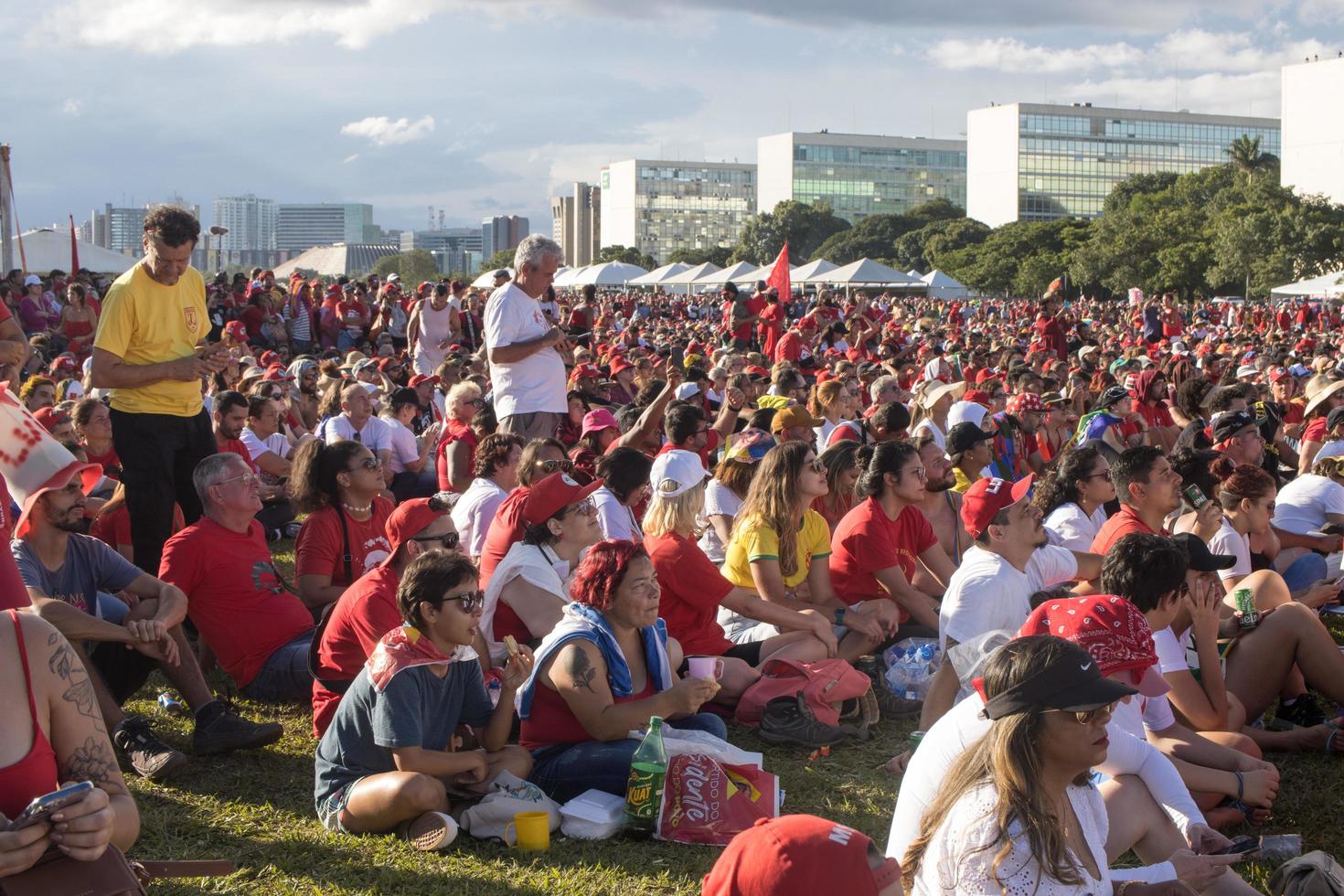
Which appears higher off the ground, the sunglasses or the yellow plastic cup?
the sunglasses

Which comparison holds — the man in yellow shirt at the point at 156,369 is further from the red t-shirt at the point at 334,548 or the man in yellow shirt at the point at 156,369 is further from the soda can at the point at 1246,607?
the soda can at the point at 1246,607

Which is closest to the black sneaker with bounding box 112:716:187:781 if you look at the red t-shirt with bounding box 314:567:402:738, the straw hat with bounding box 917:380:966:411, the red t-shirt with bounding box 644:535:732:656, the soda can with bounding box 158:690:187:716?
the red t-shirt with bounding box 314:567:402:738

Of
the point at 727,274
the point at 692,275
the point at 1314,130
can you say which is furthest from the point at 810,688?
the point at 1314,130

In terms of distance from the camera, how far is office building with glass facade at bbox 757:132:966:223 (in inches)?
6122

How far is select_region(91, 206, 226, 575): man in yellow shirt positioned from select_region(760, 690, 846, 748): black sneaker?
9.80 feet

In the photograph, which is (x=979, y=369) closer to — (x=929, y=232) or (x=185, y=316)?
(x=185, y=316)

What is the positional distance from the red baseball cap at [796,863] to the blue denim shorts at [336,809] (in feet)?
7.97

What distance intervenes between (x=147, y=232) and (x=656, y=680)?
10.4ft

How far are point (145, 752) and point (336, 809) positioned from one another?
39.2 inches

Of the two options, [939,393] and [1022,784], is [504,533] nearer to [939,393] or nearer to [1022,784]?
[1022,784]

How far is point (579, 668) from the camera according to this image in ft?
15.0

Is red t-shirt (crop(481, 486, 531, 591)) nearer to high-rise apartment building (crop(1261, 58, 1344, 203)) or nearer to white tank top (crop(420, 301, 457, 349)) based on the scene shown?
white tank top (crop(420, 301, 457, 349))

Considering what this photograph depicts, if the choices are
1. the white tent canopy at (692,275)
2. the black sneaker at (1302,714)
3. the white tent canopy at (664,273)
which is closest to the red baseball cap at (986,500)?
the black sneaker at (1302,714)

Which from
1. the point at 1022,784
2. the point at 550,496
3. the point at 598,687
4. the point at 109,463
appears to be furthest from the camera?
the point at 109,463
